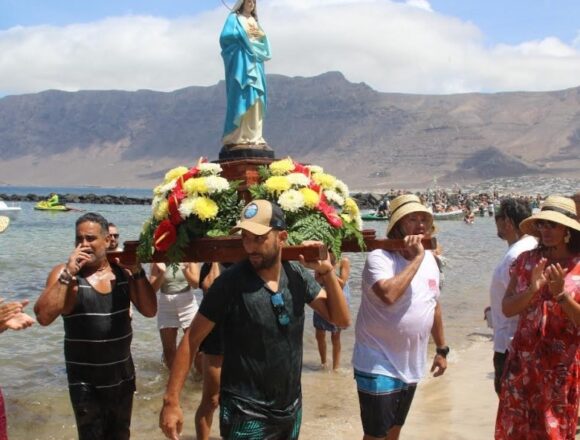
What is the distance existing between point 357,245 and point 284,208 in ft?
2.00

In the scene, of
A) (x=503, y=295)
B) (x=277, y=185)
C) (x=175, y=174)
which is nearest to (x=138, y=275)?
(x=175, y=174)

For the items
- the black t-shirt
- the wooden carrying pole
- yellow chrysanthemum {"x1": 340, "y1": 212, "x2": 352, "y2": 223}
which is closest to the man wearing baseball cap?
the black t-shirt

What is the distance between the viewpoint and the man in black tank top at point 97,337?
14.9 ft

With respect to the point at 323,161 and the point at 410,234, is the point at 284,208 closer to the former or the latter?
the point at 410,234

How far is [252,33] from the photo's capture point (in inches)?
286

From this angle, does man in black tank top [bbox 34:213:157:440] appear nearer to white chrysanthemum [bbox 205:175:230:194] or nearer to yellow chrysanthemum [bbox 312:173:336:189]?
white chrysanthemum [bbox 205:175:230:194]

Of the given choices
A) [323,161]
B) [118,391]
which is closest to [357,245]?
[118,391]

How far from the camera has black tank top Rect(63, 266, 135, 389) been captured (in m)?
4.54

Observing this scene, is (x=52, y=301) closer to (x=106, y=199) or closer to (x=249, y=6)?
(x=249, y=6)

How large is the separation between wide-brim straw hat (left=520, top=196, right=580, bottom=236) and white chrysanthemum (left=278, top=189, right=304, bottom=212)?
1.46m

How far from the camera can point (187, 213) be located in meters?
4.43

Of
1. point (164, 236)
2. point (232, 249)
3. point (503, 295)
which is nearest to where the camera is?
point (232, 249)

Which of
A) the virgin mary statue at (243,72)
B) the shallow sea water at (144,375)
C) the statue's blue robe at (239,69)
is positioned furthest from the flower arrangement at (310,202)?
the shallow sea water at (144,375)

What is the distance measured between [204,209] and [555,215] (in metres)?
2.16
